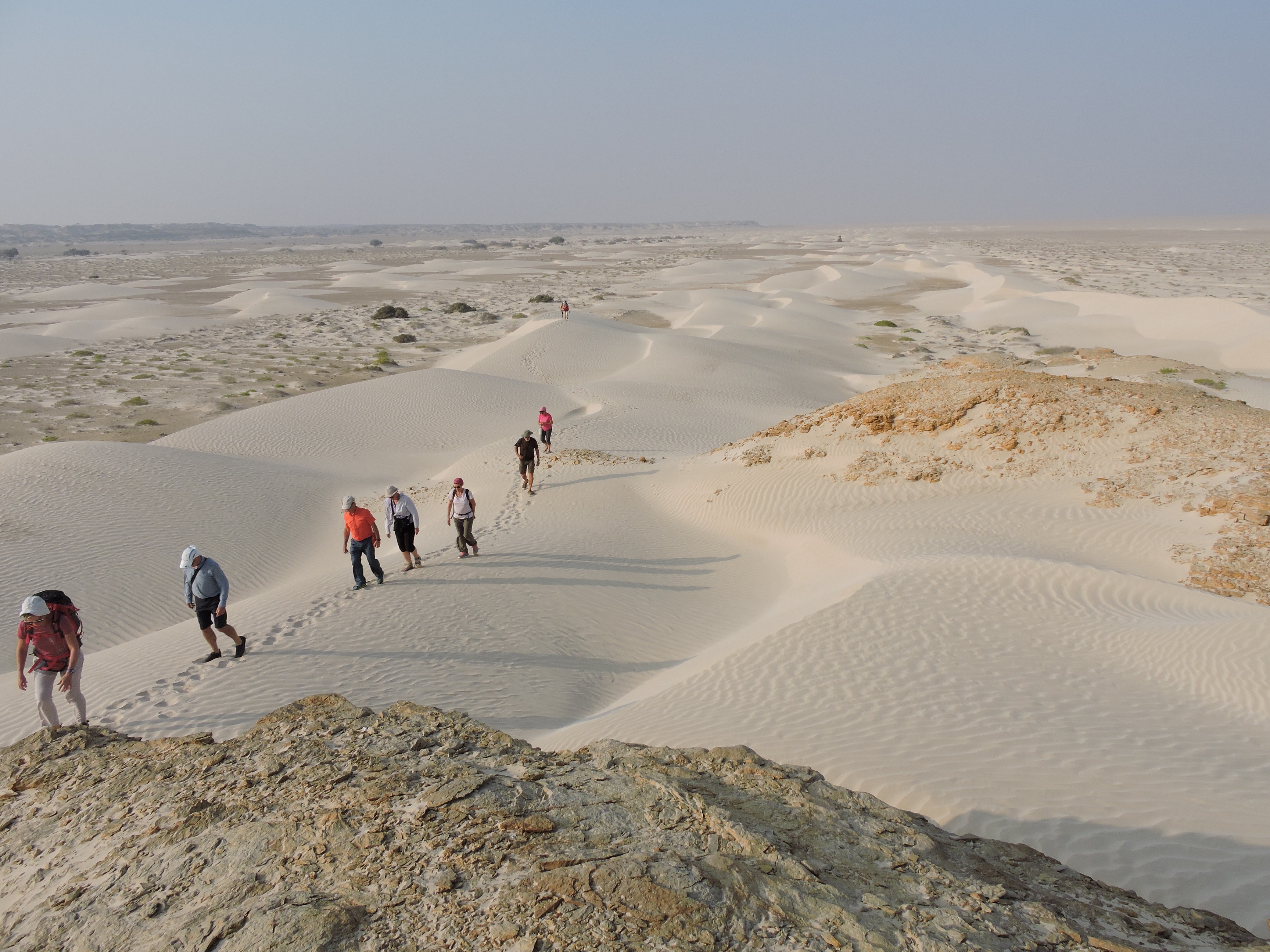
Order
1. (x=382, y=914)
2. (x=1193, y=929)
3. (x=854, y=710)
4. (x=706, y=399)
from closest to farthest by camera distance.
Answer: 1. (x=382, y=914)
2. (x=1193, y=929)
3. (x=854, y=710)
4. (x=706, y=399)

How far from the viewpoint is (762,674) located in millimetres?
7707

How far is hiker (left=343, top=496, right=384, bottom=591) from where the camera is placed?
977 cm

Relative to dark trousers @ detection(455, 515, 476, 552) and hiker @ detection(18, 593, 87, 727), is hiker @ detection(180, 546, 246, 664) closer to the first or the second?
hiker @ detection(18, 593, 87, 727)

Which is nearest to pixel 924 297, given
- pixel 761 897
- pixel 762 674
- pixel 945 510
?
pixel 945 510

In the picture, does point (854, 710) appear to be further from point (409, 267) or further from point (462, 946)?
point (409, 267)

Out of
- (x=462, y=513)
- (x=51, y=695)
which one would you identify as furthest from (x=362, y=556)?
(x=51, y=695)

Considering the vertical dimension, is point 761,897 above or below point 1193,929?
above

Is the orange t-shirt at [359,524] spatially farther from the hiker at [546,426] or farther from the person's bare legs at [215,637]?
the hiker at [546,426]

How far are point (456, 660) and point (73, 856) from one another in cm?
466

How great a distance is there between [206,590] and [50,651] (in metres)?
1.59

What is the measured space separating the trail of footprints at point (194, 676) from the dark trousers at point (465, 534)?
0.53 meters

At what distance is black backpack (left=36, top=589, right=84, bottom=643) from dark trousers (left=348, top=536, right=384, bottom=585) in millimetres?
3678

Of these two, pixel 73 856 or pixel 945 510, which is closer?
pixel 73 856

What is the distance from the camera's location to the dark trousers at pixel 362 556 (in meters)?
9.95
